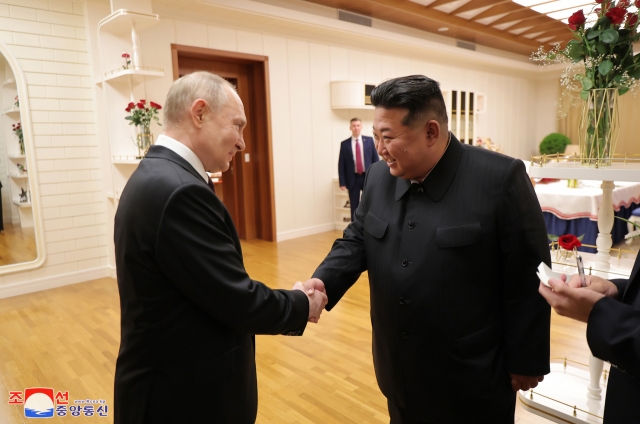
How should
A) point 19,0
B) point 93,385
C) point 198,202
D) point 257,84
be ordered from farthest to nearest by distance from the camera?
point 257,84 < point 19,0 < point 93,385 < point 198,202

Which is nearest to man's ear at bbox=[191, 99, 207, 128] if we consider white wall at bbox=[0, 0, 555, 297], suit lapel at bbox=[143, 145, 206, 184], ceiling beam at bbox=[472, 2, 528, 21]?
suit lapel at bbox=[143, 145, 206, 184]

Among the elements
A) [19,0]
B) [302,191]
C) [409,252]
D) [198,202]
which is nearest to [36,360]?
[198,202]

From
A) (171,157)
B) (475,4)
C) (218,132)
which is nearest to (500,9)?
(475,4)

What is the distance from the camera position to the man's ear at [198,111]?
131 centimetres

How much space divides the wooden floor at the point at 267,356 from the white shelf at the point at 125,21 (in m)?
2.68

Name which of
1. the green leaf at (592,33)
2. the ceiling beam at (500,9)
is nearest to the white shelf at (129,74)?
the green leaf at (592,33)

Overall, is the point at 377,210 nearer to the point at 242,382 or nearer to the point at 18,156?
the point at 242,382

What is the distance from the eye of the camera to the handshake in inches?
63.0

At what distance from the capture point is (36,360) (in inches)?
123

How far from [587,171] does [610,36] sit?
0.57 m

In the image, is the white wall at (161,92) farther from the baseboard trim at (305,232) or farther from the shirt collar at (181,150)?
the shirt collar at (181,150)

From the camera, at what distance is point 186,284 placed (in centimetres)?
121

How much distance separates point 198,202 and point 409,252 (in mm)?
664

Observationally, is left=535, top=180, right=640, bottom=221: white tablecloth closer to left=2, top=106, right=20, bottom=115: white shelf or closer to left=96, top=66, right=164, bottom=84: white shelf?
left=96, top=66, right=164, bottom=84: white shelf
